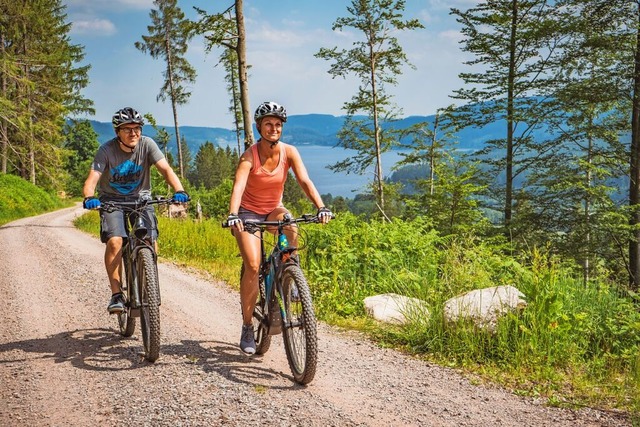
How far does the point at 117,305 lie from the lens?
536 cm

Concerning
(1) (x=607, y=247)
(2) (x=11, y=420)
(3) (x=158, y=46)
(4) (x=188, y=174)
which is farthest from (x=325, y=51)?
(4) (x=188, y=174)

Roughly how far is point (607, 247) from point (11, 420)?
652 inches

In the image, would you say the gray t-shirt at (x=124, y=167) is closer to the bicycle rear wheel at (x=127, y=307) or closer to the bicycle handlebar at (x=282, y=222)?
the bicycle rear wheel at (x=127, y=307)

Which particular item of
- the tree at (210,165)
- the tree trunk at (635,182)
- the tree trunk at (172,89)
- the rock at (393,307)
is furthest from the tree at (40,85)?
the tree at (210,165)

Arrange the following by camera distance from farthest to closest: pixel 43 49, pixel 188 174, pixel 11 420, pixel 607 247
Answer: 1. pixel 188 174
2. pixel 43 49
3. pixel 607 247
4. pixel 11 420

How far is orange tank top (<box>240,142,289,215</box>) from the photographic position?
4.92 metres

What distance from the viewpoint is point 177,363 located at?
200 inches

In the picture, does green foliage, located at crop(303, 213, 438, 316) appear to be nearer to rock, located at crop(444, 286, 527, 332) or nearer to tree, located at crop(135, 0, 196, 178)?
rock, located at crop(444, 286, 527, 332)

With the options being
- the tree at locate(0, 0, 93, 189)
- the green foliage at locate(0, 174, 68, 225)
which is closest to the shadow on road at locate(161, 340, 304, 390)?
the tree at locate(0, 0, 93, 189)

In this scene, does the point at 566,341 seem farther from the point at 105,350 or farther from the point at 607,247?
the point at 607,247

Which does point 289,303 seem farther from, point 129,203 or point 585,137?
point 585,137

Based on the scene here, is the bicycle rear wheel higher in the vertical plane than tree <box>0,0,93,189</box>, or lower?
lower

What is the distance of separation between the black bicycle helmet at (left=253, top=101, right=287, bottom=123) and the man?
1186 millimetres

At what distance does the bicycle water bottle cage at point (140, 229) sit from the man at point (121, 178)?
0.21 ft
